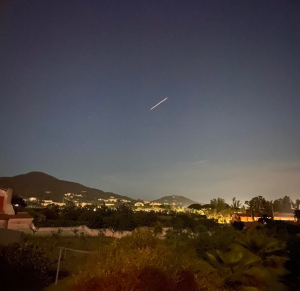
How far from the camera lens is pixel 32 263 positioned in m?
9.90

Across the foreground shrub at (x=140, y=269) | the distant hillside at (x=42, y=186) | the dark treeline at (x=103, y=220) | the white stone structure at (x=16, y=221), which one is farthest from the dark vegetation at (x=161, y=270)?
the distant hillside at (x=42, y=186)

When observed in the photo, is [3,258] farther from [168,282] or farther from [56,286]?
[168,282]

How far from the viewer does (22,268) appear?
379 inches

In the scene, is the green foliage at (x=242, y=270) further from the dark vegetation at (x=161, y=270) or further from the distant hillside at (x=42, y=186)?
the distant hillside at (x=42, y=186)

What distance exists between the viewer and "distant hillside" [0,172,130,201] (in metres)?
110

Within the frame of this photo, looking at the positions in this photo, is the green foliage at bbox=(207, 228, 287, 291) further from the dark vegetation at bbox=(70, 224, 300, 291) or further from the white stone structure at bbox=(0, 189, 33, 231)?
the white stone structure at bbox=(0, 189, 33, 231)

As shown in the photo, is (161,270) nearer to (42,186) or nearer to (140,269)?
(140,269)

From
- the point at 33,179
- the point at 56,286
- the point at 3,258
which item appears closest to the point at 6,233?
the point at 3,258

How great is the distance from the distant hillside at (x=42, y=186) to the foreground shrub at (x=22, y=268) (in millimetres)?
99967

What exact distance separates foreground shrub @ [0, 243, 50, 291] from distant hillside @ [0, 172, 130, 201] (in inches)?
3936

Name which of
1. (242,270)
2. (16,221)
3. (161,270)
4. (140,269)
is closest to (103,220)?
(16,221)

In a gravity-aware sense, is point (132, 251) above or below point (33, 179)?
below

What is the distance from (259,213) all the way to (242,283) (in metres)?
50.9

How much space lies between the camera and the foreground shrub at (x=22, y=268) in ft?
30.0
